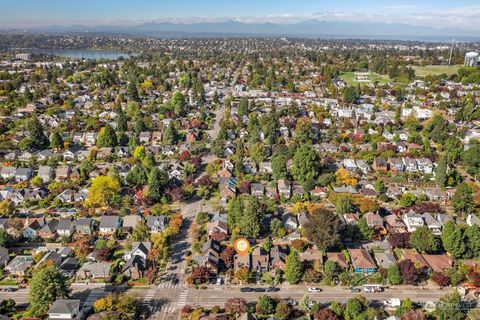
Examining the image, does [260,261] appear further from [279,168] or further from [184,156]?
[184,156]

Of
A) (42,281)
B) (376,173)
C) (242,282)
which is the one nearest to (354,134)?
(376,173)

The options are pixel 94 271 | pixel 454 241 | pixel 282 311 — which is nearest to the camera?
pixel 282 311

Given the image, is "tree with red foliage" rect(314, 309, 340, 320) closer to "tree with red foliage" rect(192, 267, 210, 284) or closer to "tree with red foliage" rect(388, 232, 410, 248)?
"tree with red foliage" rect(192, 267, 210, 284)

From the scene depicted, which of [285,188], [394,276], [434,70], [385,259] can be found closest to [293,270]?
[394,276]

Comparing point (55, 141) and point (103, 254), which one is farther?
point (55, 141)

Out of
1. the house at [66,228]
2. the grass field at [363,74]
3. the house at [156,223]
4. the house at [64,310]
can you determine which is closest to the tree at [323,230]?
the house at [156,223]

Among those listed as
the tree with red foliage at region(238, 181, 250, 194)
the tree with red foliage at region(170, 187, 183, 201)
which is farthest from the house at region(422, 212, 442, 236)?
the tree with red foliage at region(170, 187, 183, 201)

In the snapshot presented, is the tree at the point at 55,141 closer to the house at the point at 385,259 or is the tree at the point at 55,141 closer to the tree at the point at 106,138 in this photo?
the tree at the point at 106,138
